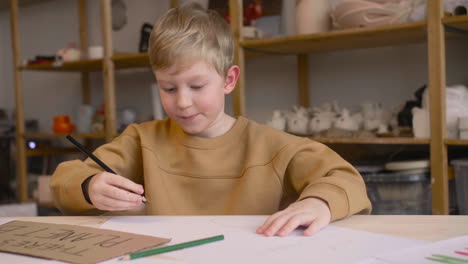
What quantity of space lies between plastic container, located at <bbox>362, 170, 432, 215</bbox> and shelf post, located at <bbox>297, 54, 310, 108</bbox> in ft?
2.21

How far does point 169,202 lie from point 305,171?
298mm

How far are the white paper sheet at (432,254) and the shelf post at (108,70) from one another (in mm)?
2231

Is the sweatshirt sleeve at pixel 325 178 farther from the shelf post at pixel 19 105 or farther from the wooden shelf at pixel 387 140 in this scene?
the shelf post at pixel 19 105

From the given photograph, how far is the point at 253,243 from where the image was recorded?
0.65 metres

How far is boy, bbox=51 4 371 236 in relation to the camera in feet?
3.35

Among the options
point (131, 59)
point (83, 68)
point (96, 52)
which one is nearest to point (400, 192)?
point (131, 59)

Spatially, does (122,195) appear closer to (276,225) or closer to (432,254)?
(276,225)

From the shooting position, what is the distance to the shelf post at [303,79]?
247 cm

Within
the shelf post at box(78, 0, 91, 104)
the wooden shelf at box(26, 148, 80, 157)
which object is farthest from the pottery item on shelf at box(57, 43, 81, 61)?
the wooden shelf at box(26, 148, 80, 157)

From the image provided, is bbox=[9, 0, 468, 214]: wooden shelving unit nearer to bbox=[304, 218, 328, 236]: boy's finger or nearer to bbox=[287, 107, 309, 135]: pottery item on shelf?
bbox=[287, 107, 309, 135]: pottery item on shelf

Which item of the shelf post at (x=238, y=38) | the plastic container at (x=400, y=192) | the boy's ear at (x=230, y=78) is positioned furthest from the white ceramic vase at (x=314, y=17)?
the boy's ear at (x=230, y=78)

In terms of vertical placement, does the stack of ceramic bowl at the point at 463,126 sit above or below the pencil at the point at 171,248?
above

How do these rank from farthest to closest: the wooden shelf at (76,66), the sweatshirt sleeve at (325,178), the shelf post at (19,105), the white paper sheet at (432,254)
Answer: the shelf post at (19,105) < the wooden shelf at (76,66) < the sweatshirt sleeve at (325,178) < the white paper sheet at (432,254)

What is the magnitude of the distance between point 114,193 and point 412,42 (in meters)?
1.66
